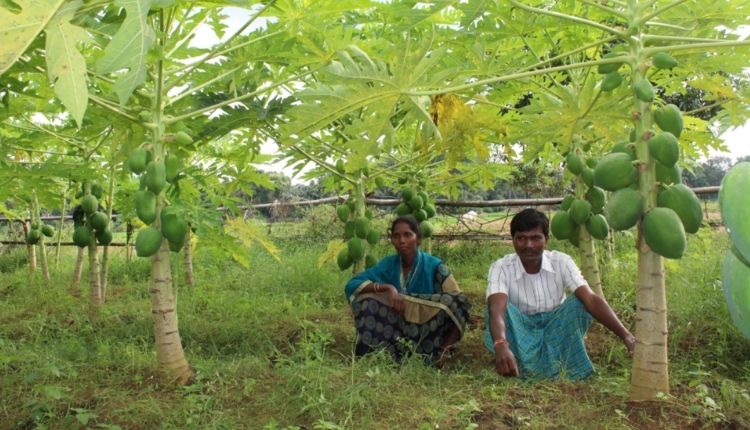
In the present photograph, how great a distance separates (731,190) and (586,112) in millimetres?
2455

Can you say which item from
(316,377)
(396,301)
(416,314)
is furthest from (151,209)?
(416,314)

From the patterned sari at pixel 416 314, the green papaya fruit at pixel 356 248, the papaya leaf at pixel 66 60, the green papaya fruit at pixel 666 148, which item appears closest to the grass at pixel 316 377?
the patterned sari at pixel 416 314

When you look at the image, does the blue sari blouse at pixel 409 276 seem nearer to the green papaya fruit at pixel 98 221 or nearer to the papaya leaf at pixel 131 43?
the green papaya fruit at pixel 98 221

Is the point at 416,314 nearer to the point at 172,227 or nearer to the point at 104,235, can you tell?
the point at 172,227

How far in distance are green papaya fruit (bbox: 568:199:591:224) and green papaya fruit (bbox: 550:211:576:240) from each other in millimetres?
92

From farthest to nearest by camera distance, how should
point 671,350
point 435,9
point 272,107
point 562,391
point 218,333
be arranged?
point 218,333, point 671,350, point 272,107, point 562,391, point 435,9

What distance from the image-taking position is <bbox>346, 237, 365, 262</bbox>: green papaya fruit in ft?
13.6

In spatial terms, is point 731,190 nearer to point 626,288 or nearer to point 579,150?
point 579,150

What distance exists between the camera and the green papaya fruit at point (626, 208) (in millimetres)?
2088

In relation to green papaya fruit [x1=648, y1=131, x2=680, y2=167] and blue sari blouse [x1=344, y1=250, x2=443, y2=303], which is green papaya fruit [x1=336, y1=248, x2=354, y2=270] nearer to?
blue sari blouse [x1=344, y1=250, x2=443, y2=303]

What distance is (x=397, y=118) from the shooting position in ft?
13.8

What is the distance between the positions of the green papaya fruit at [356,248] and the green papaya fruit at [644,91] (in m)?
2.38

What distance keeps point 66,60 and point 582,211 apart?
9.62 feet

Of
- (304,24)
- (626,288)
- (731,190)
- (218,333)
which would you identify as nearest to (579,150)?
(626,288)
